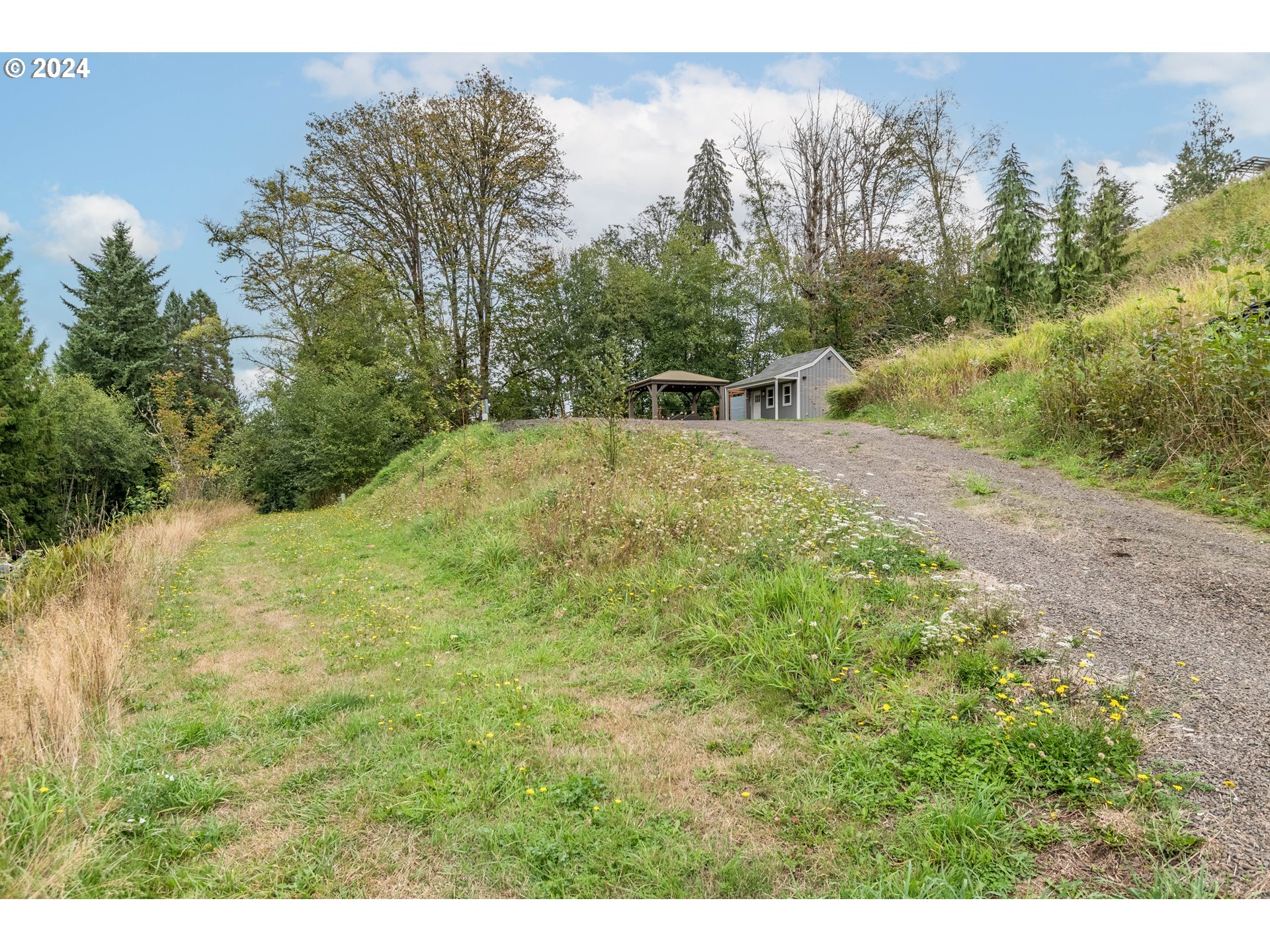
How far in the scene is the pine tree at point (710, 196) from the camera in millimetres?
37812

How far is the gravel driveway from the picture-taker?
2.40m

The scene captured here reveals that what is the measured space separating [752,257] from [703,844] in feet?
113

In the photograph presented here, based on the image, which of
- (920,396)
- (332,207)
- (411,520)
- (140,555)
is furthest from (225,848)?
(332,207)

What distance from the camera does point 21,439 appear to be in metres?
17.0

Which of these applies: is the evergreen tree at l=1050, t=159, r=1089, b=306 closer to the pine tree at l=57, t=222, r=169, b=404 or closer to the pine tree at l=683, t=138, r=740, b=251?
the pine tree at l=683, t=138, r=740, b=251

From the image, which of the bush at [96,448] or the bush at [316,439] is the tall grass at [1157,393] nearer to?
the bush at [316,439]

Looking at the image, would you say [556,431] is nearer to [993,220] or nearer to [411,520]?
[411,520]

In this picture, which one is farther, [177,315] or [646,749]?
[177,315]

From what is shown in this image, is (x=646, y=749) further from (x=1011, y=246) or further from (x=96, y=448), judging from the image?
(x=1011, y=246)

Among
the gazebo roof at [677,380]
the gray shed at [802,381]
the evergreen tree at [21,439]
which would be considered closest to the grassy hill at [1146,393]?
the gray shed at [802,381]

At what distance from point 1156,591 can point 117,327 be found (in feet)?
122

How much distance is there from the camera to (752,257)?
110ft

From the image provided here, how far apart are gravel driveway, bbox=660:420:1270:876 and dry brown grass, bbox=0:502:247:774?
485 centimetres

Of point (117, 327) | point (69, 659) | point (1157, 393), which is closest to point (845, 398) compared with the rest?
point (1157, 393)
